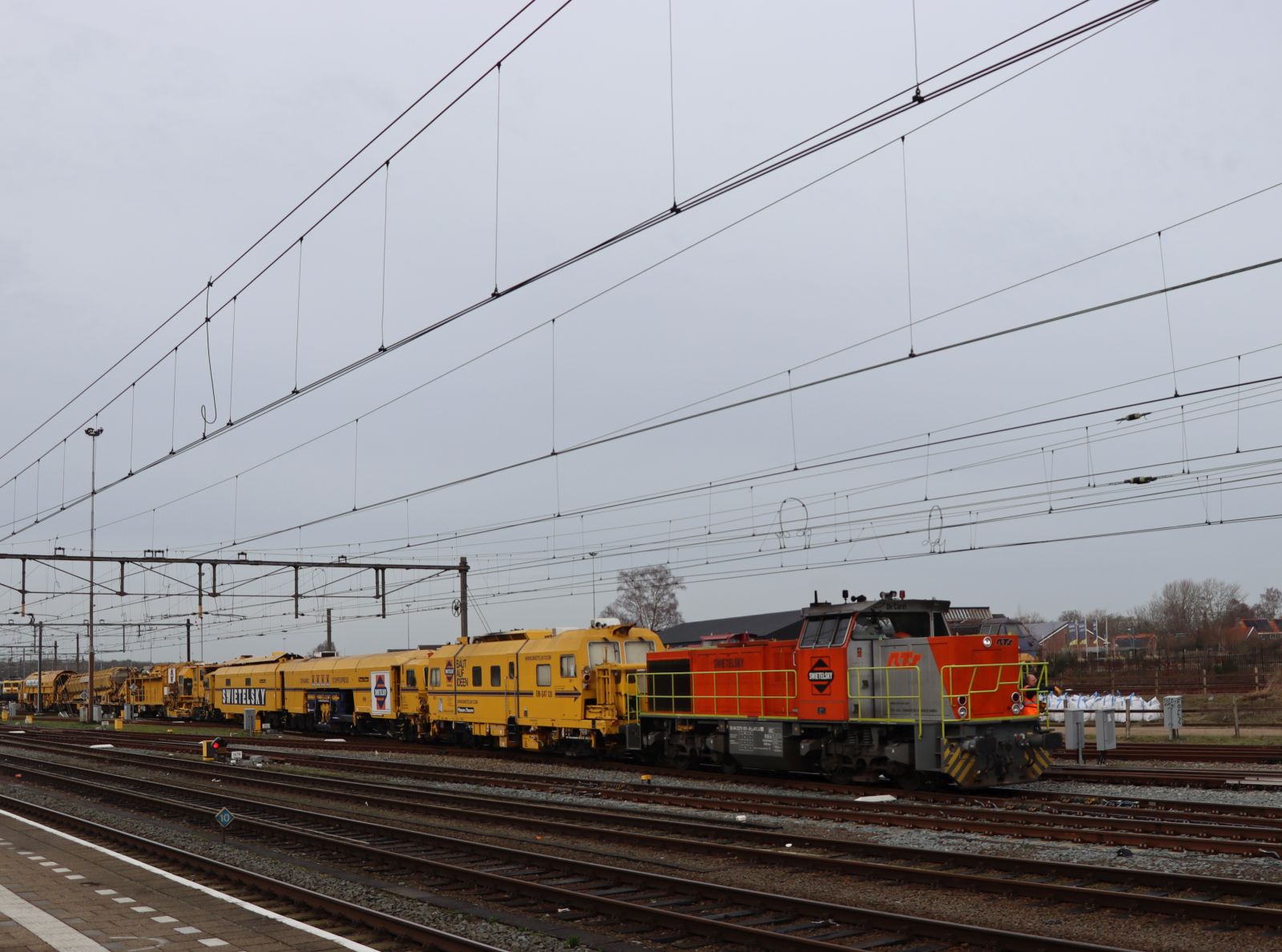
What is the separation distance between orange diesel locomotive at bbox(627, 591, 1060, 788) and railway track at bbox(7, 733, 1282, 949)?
15.8 ft

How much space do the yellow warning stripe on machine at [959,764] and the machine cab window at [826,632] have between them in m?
2.81

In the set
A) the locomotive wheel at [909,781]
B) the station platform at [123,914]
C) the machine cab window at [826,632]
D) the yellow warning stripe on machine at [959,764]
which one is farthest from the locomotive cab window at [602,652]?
the station platform at [123,914]

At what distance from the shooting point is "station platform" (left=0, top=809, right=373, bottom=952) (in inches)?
365

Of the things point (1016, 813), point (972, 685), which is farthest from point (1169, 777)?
point (1016, 813)

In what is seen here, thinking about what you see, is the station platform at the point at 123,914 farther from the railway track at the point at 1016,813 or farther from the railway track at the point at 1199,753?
the railway track at the point at 1199,753

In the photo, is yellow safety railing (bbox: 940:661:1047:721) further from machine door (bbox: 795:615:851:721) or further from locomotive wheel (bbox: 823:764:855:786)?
locomotive wheel (bbox: 823:764:855:786)

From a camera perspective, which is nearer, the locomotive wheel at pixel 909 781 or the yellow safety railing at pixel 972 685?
the yellow safety railing at pixel 972 685

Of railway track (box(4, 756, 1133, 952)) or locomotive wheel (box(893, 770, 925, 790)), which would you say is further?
locomotive wheel (box(893, 770, 925, 790))

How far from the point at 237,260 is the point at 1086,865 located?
16.2 m

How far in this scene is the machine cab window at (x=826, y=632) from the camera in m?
20.0

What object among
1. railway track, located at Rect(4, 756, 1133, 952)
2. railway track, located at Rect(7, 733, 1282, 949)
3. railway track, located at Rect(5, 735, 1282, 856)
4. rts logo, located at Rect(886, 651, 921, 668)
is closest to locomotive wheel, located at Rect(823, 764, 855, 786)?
railway track, located at Rect(5, 735, 1282, 856)

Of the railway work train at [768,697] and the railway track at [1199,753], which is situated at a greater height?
the railway work train at [768,697]

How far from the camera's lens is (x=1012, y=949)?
27.6 feet


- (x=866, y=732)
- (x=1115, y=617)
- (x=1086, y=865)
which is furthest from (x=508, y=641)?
(x=1115, y=617)
